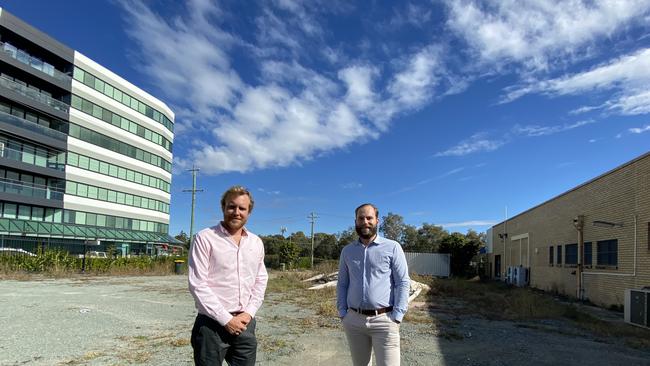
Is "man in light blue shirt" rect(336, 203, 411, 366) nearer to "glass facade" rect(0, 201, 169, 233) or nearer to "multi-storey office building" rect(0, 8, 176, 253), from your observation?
"multi-storey office building" rect(0, 8, 176, 253)

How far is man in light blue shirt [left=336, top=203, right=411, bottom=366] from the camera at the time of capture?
407 centimetres

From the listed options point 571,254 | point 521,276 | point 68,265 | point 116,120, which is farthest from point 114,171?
point 571,254

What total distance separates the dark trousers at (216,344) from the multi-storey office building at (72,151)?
3244 cm

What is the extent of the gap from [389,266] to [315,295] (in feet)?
47.3

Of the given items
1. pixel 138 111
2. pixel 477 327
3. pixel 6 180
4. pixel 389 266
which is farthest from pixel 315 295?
pixel 138 111

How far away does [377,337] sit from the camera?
408 centimetres

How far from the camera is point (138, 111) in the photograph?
54062 mm

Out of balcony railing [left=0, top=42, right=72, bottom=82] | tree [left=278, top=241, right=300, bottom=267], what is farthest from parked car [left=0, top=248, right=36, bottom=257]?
tree [left=278, top=241, right=300, bottom=267]

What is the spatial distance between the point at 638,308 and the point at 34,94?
147 ft

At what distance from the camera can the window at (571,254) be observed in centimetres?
2169

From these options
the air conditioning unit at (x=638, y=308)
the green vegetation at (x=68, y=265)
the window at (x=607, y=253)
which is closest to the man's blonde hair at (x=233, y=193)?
the air conditioning unit at (x=638, y=308)

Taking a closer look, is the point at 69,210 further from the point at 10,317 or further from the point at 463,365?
the point at 463,365

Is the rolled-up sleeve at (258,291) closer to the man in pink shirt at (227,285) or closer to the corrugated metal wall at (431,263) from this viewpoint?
the man in pink shirt at (227,285)

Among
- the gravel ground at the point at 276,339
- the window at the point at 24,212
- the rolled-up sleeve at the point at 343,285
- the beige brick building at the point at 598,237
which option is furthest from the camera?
the window at the point at 24,212
